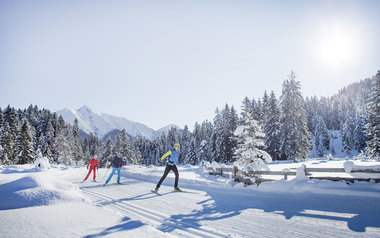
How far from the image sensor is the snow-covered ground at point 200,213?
448cm

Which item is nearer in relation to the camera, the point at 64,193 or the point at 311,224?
the point at 311,224

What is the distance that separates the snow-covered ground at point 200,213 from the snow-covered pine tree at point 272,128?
102 ft

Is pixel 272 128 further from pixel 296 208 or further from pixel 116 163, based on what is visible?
pixel 296 208

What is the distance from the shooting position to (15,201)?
6.17 m

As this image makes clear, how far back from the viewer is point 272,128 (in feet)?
130

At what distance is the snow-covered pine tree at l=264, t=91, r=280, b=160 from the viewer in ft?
127

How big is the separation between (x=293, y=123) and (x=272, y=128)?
26.5ft

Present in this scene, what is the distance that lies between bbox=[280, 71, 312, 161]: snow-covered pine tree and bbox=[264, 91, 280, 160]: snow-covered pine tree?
4279 millimetres

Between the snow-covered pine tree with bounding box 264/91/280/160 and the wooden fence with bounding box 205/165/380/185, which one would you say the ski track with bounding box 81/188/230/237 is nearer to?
the wooden fence with bounding box 205/165/380/185

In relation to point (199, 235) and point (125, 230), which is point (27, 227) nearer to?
point (125, 230)

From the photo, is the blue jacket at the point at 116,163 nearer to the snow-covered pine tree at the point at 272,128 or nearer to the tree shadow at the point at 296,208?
the tree shadow at the point at 296,208

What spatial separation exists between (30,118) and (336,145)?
136 meters

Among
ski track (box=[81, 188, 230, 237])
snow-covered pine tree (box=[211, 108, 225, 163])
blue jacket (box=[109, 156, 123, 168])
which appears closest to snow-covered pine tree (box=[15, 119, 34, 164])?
snow-covered pine tree (box=[211, 108, 225, 163])

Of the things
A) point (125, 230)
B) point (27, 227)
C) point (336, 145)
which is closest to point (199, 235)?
point (125, 230)
